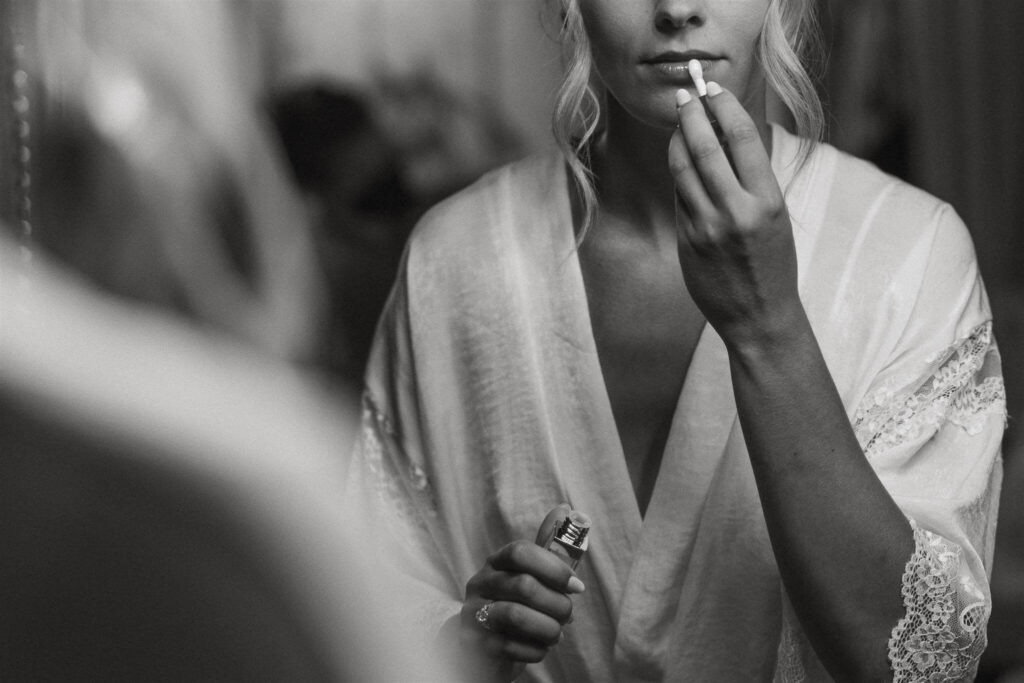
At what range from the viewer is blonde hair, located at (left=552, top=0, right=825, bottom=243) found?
37.4 inches

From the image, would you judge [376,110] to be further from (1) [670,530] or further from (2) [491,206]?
(1) [670,530]

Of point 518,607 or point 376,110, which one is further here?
point 376,110

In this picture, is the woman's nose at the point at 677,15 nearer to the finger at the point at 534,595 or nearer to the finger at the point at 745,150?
the finger at the point at 745,150

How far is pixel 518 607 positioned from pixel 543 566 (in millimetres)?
37

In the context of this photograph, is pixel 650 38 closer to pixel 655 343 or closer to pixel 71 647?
pixel 655 343

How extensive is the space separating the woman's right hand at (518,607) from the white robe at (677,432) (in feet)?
0.34

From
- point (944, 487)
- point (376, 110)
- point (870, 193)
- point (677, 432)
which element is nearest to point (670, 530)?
point (677, 432)

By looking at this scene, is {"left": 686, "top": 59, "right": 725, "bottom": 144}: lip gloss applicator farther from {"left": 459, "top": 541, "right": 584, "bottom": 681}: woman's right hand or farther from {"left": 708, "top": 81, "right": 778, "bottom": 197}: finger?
{"left": 459, "top": 541, "right": 584, "bottom": 681}: woman's right hand

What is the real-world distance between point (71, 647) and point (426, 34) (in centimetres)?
179

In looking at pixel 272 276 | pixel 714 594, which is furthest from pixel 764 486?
pixel 272 276

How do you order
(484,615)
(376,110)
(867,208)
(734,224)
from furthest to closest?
1. (376,110)
2. (867,208)
3. (484,615)
4. (734,224)

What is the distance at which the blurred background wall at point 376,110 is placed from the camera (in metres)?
1.82

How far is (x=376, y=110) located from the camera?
199 cm

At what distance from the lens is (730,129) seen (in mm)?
781
